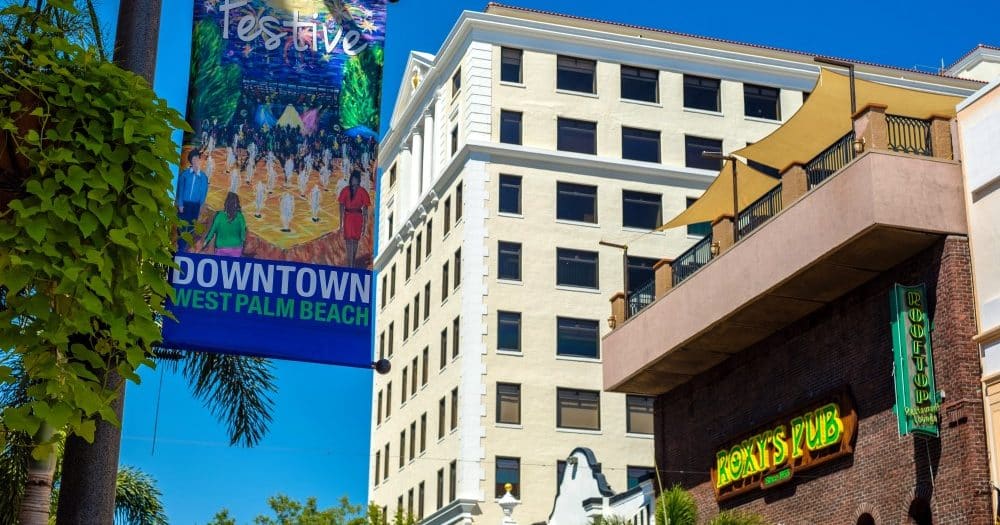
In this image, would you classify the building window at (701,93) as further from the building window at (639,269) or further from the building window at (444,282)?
the building window at (444,282)

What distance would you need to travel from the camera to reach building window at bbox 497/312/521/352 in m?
59.6

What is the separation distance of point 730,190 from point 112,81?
103ft

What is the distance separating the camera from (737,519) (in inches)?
1094

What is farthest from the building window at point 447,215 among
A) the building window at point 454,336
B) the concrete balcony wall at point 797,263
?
the concrete balcony wall at point 797,263

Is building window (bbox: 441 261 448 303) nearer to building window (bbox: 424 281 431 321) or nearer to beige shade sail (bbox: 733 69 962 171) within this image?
building window (bbox: 424 281 431 321)

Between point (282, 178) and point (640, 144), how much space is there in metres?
52.5

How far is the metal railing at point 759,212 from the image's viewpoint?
2936 cm

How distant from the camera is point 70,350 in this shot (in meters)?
5.95

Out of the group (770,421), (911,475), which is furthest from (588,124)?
(911,475)

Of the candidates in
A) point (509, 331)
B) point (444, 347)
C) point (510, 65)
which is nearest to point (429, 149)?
point (510, 65)

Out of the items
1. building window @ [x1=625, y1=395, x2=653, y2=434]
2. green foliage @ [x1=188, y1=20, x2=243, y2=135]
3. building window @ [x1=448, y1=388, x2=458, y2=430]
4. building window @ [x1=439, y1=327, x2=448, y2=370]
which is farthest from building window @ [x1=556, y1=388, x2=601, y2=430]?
green foliage @ [x1=188, y1=20, x2=243, y2=135]

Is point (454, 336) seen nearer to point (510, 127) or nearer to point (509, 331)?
point (509, 331)

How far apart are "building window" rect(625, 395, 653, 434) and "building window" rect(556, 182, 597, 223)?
835cm

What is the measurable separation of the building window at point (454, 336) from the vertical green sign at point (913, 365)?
3697 centimetres
